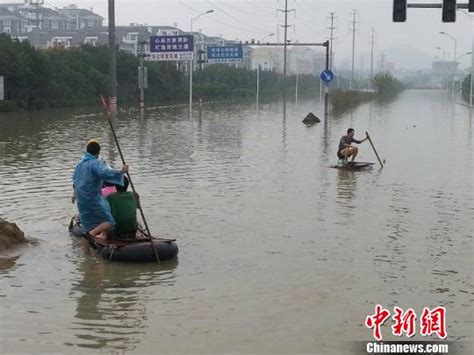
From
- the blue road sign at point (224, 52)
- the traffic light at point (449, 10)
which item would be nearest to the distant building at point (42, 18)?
the blue road sign at point (224, 52)

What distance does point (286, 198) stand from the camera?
12.4m

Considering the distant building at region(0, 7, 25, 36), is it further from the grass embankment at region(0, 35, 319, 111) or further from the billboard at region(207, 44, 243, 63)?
the billboard at region(207, 44, 243, 63)

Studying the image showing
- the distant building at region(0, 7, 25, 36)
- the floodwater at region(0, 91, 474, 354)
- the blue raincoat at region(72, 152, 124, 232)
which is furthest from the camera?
the distant building at region(0, 7, 25, 36)

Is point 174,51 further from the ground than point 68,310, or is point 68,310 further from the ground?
point 174,51

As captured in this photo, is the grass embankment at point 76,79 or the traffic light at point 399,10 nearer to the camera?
the traffic light at point 399,10

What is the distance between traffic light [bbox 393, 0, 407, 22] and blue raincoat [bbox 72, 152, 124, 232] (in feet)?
42.6

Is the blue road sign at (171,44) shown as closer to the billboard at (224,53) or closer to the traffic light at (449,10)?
the billboard at (224,53)

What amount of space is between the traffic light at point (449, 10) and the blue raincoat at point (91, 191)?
13339mm

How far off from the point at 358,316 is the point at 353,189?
7.50 metres

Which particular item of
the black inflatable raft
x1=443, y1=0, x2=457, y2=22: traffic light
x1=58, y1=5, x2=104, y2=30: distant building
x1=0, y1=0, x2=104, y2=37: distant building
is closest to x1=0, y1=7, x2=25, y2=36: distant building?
x1=0, y1=0, x2=104, y2=37: distant building

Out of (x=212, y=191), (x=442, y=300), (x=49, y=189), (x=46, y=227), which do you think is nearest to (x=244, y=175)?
(x=212, y=191)

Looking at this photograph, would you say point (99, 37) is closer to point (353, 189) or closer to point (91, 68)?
point (91, 68)

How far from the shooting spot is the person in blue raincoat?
315 inches

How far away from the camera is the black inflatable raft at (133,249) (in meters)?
7.85
